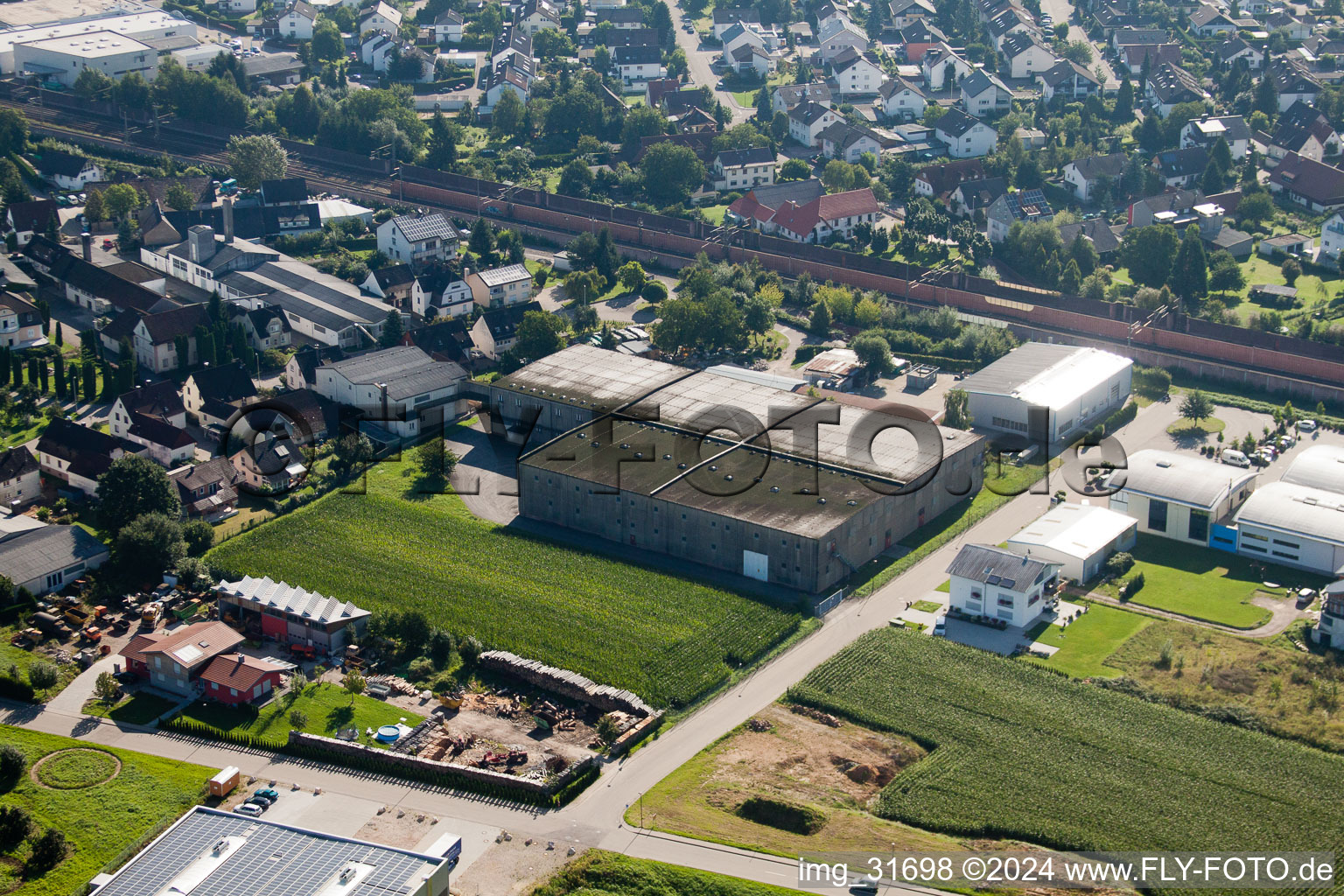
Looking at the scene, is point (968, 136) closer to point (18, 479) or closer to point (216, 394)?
point (216, 394)

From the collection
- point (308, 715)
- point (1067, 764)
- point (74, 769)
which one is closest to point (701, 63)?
point (308, 715)

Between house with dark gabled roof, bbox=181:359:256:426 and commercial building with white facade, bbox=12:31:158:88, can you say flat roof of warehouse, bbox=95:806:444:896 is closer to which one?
house with dark gabled roof, bbox=181:359:256:426

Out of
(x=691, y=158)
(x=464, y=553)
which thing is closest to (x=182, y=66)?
(x=691, y=158)

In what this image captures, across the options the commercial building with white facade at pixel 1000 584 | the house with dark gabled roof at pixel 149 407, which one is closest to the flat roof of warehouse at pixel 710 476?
the commercial building with white facade at pixel 1000 584

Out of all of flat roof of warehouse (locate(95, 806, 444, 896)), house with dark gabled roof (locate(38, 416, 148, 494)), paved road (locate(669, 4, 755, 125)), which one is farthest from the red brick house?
paved road (locate(669, 4, 755, 125))

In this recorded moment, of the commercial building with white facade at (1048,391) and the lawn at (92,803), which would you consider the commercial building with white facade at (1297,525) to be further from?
the lawn at (92,803)

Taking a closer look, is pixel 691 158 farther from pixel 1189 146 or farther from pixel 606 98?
pixel 1189 146
